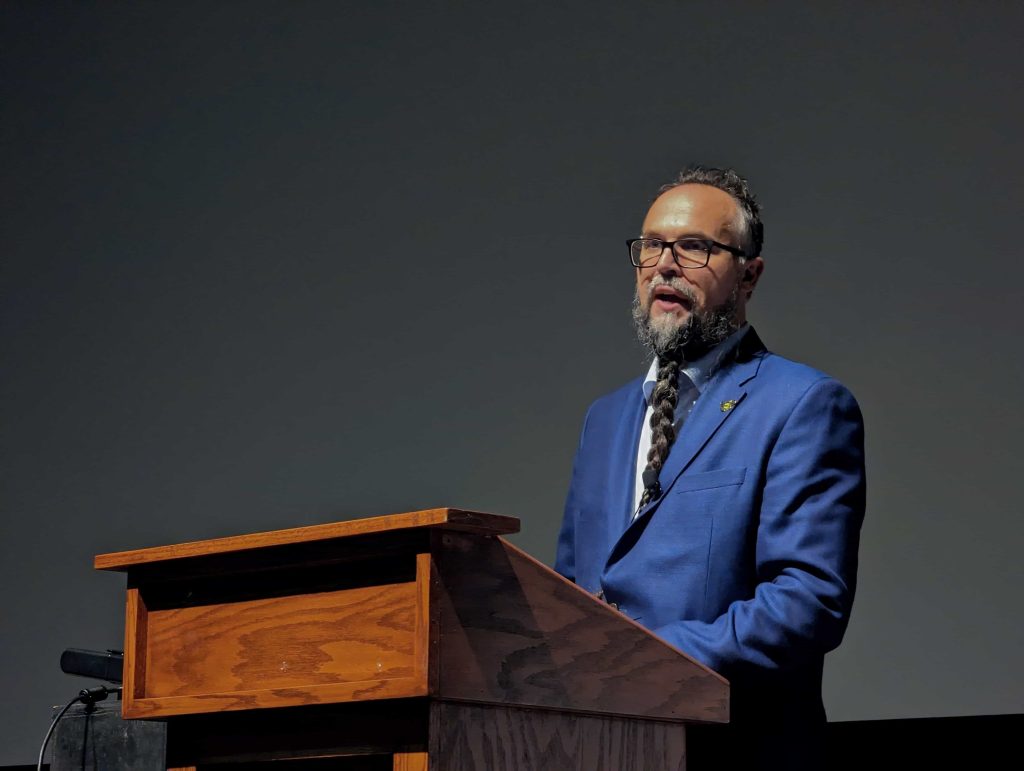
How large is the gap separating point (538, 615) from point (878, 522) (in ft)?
6.26

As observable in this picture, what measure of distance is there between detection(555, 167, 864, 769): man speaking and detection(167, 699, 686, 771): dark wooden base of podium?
28cm

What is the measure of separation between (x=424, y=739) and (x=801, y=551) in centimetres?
75

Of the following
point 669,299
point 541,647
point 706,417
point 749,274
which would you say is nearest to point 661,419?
point 706,417

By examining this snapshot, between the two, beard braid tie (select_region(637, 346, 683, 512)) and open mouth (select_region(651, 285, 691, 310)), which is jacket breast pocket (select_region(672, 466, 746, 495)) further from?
open mouth (select_region(651, 285, 691, 310))

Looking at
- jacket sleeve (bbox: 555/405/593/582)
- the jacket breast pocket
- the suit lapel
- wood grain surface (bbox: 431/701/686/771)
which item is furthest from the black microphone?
wood grain surface (bbox: 431/701/686/771)

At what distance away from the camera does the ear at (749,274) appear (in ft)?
7.86

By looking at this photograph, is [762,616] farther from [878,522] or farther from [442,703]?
[878,522]

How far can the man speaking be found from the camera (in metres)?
1.93

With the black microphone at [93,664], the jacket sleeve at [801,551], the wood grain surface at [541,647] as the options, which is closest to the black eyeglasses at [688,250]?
the jacket sleeve at [801,551]

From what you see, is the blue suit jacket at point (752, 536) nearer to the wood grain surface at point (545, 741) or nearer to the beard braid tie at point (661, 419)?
the beard braid tie at point (661, 419)

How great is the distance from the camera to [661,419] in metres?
2.30

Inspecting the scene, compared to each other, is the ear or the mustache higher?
the ear

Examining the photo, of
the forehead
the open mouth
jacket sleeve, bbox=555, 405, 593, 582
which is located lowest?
jacket sleeve, bbox=555, 405, 593, 582

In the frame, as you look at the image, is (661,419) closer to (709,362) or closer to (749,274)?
(709,362)
